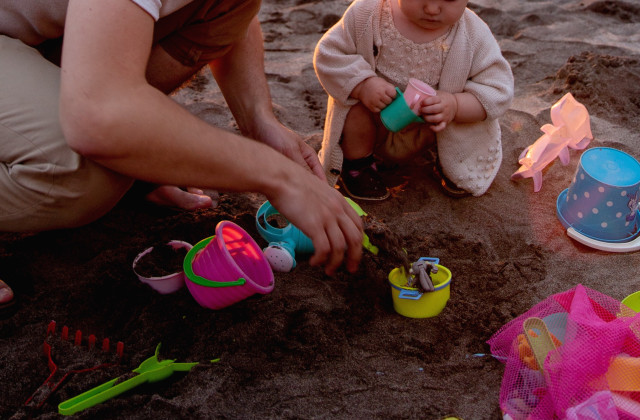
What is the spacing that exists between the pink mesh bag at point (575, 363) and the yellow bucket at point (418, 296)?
0.71 feet

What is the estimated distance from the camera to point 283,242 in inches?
66.7

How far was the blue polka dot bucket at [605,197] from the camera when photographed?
5.81 feet

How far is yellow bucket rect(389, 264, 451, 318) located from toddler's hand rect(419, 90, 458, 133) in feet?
2.01

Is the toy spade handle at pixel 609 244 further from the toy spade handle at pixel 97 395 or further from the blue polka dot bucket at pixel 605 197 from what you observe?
the toy spade handle at pixel 97 395

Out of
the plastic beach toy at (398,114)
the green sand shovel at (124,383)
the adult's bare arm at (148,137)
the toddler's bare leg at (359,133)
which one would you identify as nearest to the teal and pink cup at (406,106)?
the plastic beach toy at (398,114)

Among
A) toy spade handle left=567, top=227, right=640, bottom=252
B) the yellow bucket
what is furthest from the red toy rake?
toy spade handle left=567, top=227, right=640, bottom=252

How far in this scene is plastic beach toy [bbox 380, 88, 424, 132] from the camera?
190 cm

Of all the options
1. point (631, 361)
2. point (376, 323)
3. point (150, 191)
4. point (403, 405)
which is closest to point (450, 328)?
point (376, 323)

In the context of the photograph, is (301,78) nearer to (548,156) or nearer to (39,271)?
(548,156)

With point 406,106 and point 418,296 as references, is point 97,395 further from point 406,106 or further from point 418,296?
point 406,106

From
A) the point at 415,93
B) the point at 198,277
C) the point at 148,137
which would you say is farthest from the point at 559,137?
the point at 148,137

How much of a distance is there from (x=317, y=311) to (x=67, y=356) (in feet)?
2.18

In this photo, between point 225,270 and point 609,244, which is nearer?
point 225,270

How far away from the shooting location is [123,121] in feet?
3.42
